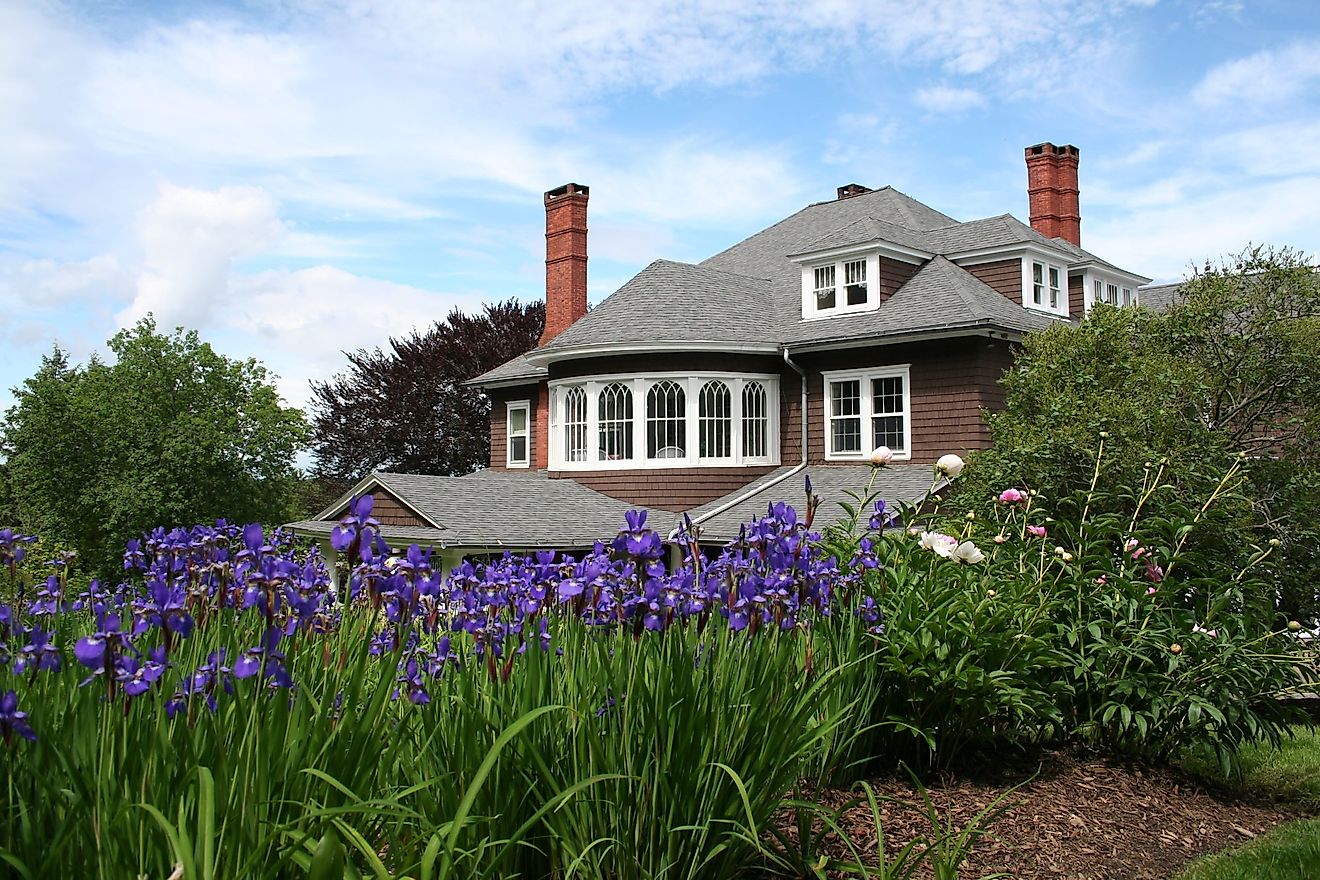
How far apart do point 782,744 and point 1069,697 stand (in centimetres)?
294

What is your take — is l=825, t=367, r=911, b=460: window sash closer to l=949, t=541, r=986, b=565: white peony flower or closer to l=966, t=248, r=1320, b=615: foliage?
l=966, t=248, r=1320, b=615: foliage

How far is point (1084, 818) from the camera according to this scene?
523 cm

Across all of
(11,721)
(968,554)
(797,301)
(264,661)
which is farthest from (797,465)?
(11,721)

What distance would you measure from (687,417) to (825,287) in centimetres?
409

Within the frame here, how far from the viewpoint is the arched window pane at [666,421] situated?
70.9 feet

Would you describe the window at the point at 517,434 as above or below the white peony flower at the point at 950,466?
above

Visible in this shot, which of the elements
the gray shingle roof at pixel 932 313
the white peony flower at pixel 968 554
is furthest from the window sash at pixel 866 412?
the white peony flower at pixel 968 554

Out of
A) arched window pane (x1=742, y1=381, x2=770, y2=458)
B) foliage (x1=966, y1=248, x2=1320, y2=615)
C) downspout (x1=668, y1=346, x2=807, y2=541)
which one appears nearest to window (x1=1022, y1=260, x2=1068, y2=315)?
downspout (x1=668, y1=346, x2=807, y2=541)

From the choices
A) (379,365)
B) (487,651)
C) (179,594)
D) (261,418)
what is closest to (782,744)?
(487,651)

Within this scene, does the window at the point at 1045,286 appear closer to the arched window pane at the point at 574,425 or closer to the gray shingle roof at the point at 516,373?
the arched window pane at the point at 574,425

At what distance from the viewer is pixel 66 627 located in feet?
13.6

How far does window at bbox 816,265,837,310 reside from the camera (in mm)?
22484

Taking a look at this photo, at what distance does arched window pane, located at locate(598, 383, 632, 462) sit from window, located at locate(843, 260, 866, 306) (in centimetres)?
486

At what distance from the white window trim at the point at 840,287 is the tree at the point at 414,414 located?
18303mm
